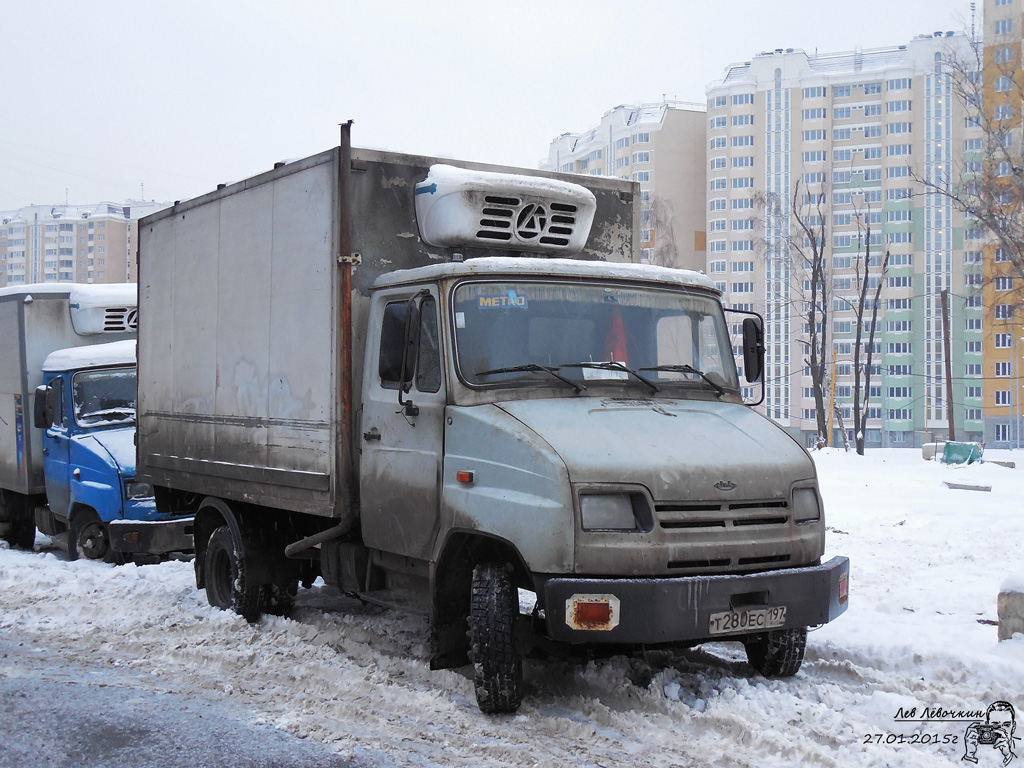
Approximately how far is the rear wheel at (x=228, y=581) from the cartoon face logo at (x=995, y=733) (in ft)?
16.5

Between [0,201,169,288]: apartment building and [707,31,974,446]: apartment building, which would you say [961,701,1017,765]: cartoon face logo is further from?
[0,201,169,288]: apartment building

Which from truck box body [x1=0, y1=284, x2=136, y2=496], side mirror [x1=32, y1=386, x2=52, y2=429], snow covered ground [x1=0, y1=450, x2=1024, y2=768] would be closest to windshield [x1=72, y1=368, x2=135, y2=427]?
side mirror [x1=32, y1=386, x2=52, y2=429]

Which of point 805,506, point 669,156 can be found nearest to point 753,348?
point 805,506

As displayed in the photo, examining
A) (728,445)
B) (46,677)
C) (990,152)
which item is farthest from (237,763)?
(990,152)

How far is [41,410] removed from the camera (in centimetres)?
1206

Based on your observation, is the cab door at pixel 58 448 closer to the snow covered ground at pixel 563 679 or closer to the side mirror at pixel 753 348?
the snow covered ground at pixel 563 679

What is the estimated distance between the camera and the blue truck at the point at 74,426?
35.4ft

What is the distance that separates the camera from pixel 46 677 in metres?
6.58

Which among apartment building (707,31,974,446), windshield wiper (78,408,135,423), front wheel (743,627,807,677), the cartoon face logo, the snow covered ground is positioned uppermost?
apartment building (707,31,974,446)

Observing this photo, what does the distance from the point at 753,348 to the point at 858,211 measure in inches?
3350

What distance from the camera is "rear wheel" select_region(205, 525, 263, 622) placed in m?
8.05

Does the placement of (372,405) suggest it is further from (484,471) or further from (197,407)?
(197,407)

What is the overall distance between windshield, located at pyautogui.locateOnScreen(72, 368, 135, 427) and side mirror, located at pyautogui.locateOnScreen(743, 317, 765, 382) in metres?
7.55

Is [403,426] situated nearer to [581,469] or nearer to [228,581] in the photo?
[581,469]
